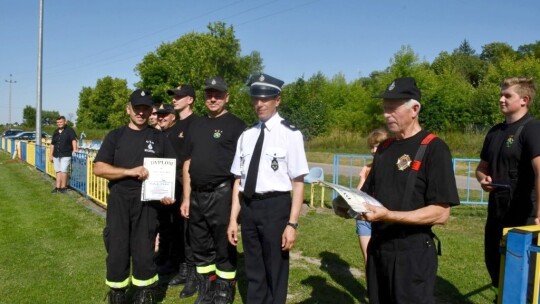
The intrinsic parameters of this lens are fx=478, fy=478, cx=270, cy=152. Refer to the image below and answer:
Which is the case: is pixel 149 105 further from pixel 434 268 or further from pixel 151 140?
pixel 434 268

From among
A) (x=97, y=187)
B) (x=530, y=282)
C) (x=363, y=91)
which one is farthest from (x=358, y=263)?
(x=363, y=91)

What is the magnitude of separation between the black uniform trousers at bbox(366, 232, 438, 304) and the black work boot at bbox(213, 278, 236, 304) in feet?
7.19

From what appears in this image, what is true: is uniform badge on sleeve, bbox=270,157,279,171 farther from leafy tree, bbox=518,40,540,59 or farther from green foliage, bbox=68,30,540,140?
leafy tree, bbox=518,40,540,59

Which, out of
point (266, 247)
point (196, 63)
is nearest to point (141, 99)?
Answer: point (266, 247)

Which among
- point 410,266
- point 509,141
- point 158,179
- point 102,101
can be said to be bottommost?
point 410,266

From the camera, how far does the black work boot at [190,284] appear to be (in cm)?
513

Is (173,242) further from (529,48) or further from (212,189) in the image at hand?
(529,48)

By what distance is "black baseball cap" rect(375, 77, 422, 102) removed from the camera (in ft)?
9.05

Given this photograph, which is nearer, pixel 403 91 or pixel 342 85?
pixel 403 91

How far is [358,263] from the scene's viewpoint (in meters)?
6.24

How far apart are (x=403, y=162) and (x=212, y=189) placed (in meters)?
2.28

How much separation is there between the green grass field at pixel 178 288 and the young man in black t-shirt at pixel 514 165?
1.56 m

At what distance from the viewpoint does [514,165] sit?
369cm

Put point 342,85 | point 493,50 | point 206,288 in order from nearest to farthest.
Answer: point 206,288
point 342,85
point 493,50
